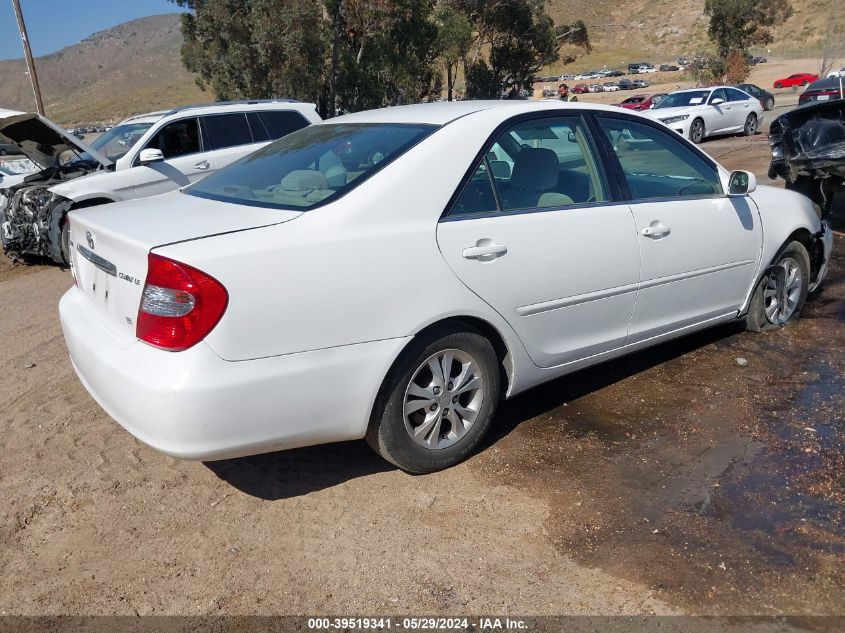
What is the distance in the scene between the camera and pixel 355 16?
29.3 meters

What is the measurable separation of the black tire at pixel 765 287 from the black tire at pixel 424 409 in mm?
2430

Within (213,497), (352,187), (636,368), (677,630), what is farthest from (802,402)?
(213,497)

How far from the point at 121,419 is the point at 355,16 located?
2882cm

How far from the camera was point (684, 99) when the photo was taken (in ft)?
67.3

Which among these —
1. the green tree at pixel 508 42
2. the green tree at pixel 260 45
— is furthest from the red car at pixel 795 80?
the green tree at pixel 260 45

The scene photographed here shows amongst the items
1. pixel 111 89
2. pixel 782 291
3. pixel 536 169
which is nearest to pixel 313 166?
pixel 536 169

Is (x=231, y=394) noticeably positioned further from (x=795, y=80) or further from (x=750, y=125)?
(x=795, y=80)

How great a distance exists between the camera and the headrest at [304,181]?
3.51m

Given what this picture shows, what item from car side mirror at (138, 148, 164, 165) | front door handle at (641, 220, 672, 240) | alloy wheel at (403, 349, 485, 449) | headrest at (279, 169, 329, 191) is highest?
headrest at (279, 169, 329, 191)

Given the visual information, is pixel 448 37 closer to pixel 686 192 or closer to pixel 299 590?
pixel 686 192

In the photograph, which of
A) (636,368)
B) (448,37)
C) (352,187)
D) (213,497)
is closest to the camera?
(352,187)

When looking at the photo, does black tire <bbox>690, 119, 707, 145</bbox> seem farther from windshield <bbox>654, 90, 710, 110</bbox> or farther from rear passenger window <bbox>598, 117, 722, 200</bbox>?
rear passenger window <bbox>598, 117, 722, 200</bbox>

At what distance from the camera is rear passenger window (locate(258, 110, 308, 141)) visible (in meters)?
9.86

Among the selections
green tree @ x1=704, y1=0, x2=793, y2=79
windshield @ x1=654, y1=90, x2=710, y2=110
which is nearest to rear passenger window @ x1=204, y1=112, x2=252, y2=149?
windshield @ x1=654, y1=90, x2=710, y2=110
